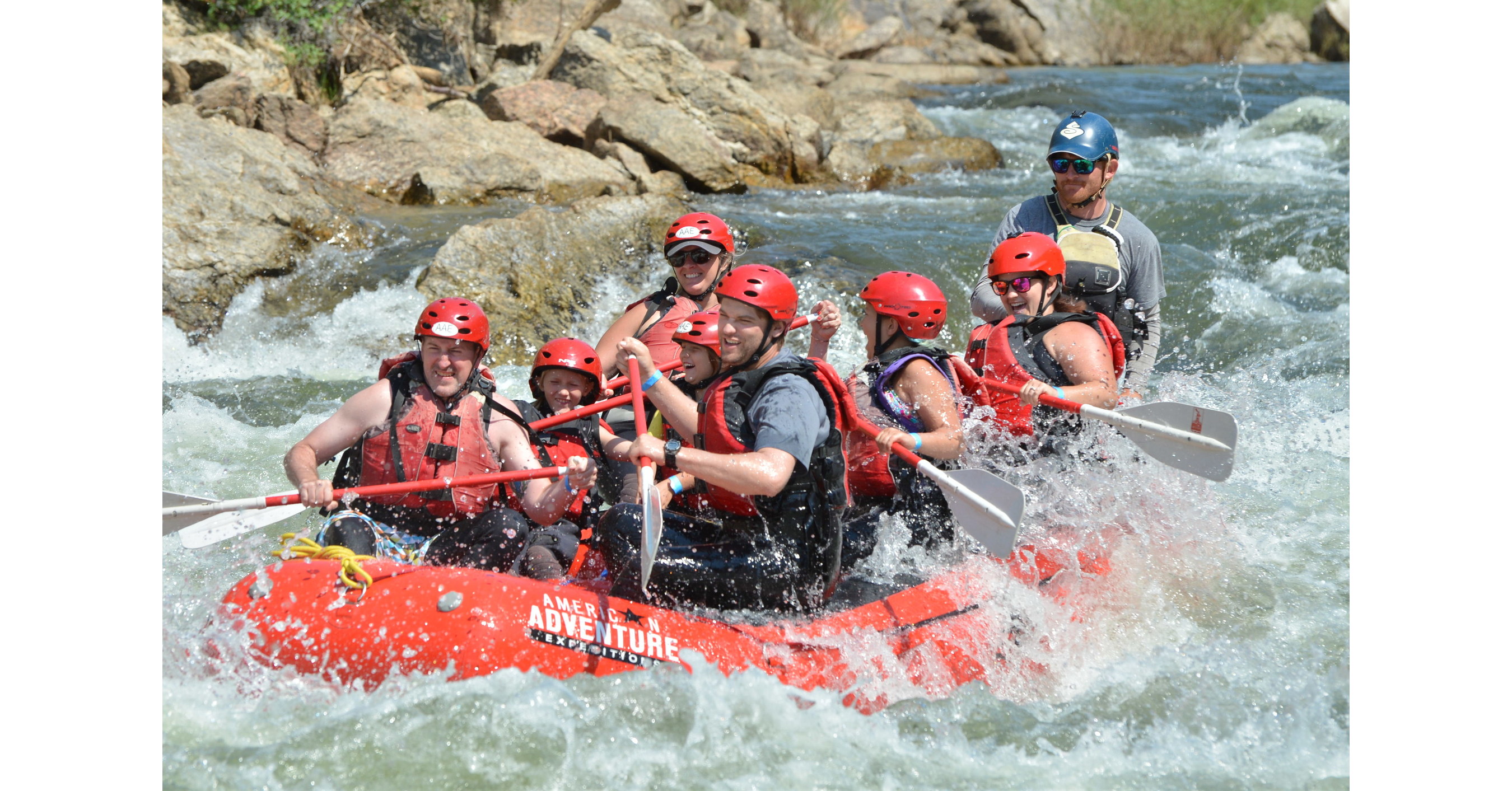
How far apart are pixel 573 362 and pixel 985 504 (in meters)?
1.91

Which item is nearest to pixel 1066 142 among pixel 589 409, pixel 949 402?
pixel 949 402

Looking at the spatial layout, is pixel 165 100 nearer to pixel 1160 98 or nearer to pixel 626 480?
pixel 626 480

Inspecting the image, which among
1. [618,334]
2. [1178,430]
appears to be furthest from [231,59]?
[1178,430]

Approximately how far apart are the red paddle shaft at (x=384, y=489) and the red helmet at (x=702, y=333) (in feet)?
2.13

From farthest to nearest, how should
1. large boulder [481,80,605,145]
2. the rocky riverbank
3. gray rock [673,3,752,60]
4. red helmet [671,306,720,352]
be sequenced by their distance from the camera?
gray rock [673,3,752,60] < large boulder [481,80,605,145] < the rocky riverbank < red helmet [671,306,720,352]

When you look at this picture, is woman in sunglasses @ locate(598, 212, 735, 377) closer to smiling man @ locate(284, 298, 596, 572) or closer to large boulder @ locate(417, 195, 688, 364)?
smiling man @ locate(284, 298, 596, 572)

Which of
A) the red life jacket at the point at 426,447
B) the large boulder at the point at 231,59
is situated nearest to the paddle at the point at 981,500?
the red life jacket at the point at 426,447

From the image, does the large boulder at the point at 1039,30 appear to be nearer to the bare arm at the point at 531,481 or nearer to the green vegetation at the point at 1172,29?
the green vegetation at the point at 1172,29

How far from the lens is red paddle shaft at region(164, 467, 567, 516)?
4309 mm

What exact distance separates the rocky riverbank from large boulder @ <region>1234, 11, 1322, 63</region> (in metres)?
16.1

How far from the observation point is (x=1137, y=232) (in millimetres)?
5617

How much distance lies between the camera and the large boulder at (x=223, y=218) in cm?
916

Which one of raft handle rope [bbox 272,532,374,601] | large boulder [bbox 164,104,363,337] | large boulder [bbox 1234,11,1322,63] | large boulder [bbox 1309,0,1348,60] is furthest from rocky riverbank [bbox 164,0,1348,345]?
large boulder [bbox 1309,0,1348,60]

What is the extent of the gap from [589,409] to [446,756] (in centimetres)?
151
